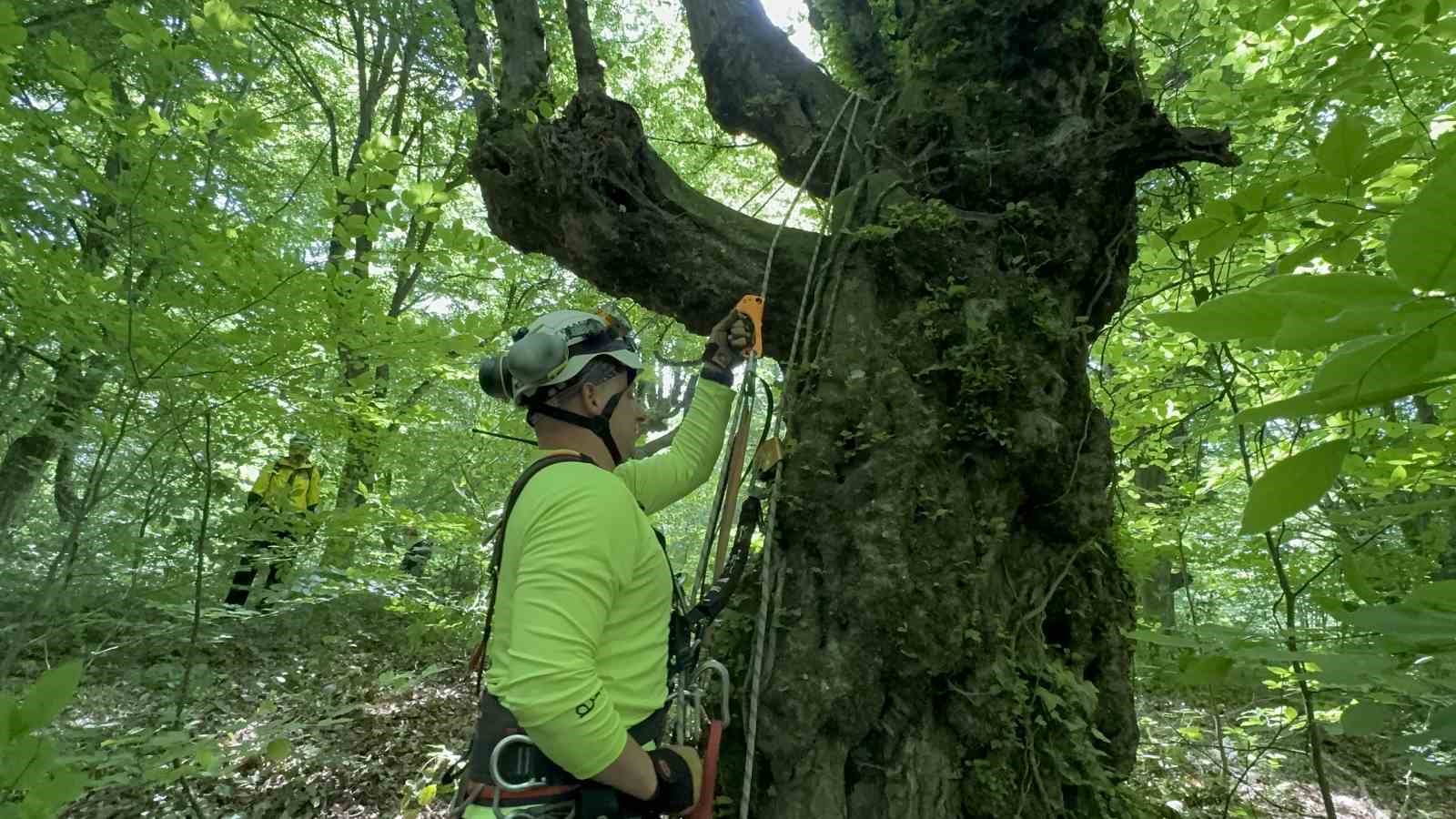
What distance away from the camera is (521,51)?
147 inches

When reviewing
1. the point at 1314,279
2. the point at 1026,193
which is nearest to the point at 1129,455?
the point at 1026,193

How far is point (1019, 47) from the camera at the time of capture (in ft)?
10.3

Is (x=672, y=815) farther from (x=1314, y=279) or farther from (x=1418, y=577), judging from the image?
(x=1418, y=577)

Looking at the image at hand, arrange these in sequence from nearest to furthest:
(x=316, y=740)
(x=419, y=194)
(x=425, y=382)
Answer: (x=419, y=194) < (x=316, y=740) < (x=425, y=382)

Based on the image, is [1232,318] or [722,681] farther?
[722,681]

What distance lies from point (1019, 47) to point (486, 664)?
3.24 metres

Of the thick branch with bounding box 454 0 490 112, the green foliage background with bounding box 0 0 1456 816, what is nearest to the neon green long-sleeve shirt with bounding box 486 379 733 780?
the green foliage background with bounding box 0 0 1456 816

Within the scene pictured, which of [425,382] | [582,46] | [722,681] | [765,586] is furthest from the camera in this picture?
[425,382]

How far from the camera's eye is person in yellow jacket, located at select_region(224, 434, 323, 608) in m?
5.16

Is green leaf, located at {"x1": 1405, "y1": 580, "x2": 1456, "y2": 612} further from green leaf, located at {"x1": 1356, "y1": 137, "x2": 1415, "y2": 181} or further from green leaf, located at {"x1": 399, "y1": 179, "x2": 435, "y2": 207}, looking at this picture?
green leaf, located at {"x1": 399, "y1": 179, "x2": 435, "y2": 207}

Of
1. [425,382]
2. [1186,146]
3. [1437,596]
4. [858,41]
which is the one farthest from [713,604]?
[425,382]

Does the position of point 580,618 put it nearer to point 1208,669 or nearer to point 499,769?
point 499,769

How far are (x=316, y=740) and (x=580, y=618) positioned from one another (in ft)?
15.9

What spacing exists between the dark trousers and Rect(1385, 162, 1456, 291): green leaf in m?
5.61
